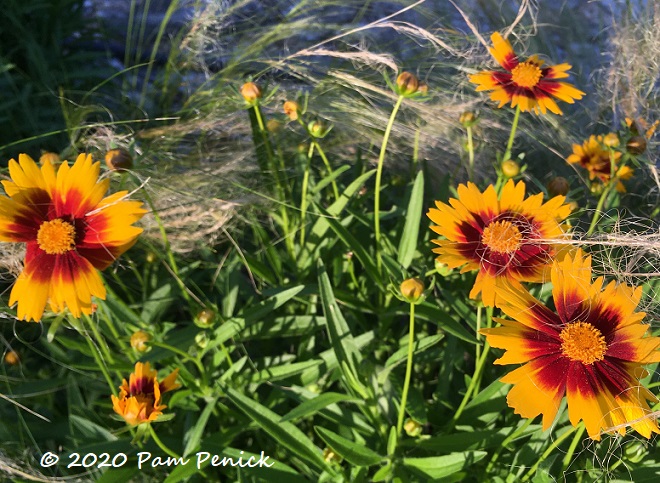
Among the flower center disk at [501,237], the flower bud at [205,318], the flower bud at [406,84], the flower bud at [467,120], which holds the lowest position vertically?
the flower bud at [205,318]

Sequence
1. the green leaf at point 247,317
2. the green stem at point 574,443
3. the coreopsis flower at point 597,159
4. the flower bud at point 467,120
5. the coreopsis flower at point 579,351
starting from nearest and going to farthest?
1. the coreopsis flower at point 579,351
2. the green stem at point 574,443
3. the green leaf at point 247,317
4. the flower bud at point 467,120
5. the coreopsis flower at point 597,159

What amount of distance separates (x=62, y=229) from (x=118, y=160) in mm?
132

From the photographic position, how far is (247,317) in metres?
1.03

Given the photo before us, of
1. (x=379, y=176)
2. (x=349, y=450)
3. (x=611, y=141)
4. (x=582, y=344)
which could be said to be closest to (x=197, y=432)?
(x=349, y=450)

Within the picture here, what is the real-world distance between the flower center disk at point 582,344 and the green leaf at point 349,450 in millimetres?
362

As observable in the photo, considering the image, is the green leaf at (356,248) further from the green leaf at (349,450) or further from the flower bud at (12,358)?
the flower bud at (12,358)

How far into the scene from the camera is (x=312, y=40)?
1.99 m

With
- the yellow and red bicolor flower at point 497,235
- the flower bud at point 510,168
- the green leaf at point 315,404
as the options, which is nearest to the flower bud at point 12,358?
the green leaf at point 315,404

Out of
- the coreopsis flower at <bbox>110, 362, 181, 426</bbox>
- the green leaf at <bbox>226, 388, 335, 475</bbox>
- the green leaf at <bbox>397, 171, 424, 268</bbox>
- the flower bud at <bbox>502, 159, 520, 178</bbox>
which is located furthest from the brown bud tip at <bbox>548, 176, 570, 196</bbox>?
the coreopsis flower at <bbox>110, 362, 181, 426</bbox>

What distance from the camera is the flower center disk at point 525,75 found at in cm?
110

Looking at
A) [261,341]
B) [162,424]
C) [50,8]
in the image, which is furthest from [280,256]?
[50,8]

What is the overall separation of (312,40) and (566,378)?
1.54m

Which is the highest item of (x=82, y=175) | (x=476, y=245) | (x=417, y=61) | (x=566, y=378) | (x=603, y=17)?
(x=603, y=17)

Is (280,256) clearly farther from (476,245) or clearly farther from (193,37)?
(193,37)
